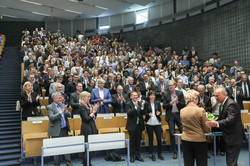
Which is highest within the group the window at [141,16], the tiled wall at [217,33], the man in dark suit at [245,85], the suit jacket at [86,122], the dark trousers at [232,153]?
the window at [141,16]

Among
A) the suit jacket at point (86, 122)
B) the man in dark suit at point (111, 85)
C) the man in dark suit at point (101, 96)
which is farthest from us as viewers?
the man in dark suit at point (111, 85)

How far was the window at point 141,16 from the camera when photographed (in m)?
17.6

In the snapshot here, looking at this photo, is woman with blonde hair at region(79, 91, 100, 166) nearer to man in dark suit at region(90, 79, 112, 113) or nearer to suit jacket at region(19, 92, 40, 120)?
man in dark suit at region(90, 79, 112, 113)

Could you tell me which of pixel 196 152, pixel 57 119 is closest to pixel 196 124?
pixel 196 152

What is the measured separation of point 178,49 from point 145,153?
33.9 feet

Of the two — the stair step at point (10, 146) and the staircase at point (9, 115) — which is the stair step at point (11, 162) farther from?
the stair step at point (10, 146)

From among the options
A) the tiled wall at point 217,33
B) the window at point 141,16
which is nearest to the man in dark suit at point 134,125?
the tiled wall at point 217,33

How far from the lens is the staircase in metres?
5.39

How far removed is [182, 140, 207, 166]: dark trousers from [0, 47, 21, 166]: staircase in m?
3.64

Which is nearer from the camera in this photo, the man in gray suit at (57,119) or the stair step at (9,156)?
the man in gray suit at (57,119)

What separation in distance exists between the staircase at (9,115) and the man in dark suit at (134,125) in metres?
2.45

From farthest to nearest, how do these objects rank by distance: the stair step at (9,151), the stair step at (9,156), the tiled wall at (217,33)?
1. the tiled wall at (217,33)
2. the stair step at (9,151)
3. the stair step at (9,156)

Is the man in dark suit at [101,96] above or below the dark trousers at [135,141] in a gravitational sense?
above

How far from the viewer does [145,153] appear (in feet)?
20.0
